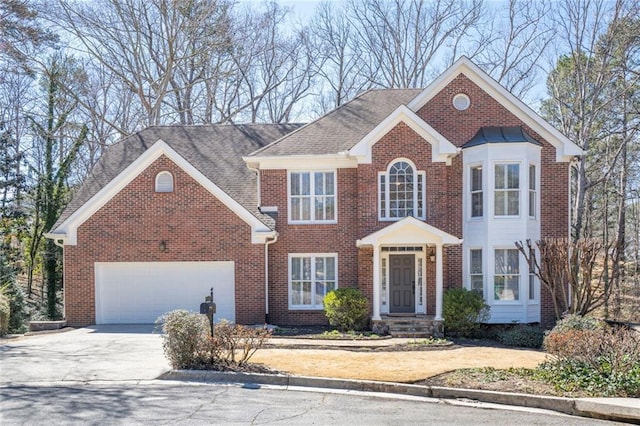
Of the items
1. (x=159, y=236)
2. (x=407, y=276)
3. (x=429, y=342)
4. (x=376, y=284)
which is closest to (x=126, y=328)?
(x=159, y=236)

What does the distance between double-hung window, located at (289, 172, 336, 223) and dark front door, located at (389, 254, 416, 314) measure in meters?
2.48

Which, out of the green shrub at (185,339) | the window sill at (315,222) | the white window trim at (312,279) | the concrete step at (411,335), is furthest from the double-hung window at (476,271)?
the green shrub at (185,339)

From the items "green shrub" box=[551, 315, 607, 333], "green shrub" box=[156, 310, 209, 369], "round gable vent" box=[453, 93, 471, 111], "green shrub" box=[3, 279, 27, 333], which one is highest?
"round gable vent" box=[453, 93, 471, 111]

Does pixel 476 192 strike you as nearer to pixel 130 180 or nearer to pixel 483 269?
pixel 483 269

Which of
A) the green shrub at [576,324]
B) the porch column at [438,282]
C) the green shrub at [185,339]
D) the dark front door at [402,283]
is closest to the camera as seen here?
the green shrub at [185,339]

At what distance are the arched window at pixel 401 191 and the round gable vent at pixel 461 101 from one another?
278 centimetres

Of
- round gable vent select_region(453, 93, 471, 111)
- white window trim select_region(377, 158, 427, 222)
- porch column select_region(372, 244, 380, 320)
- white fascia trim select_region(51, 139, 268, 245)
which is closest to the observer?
porch column select_region(372, 244, 380, 320)

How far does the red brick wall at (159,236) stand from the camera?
1752 centimetres

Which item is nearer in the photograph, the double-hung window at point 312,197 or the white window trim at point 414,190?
the white window trim at point 414,190

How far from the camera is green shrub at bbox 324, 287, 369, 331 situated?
16.6 meters

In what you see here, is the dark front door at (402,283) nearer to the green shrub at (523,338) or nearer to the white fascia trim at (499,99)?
the green shrub at (523,338)

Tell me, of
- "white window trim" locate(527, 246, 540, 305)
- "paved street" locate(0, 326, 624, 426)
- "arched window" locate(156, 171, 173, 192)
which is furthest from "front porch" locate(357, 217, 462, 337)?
"paved street" locate(0, 326, 624, 426)

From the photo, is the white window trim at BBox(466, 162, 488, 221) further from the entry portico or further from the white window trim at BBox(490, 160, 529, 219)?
the entry portico

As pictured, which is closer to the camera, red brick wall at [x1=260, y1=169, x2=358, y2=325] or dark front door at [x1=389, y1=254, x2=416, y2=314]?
dark front door at [x1=389, y1=254, x2=416, y2=314]
